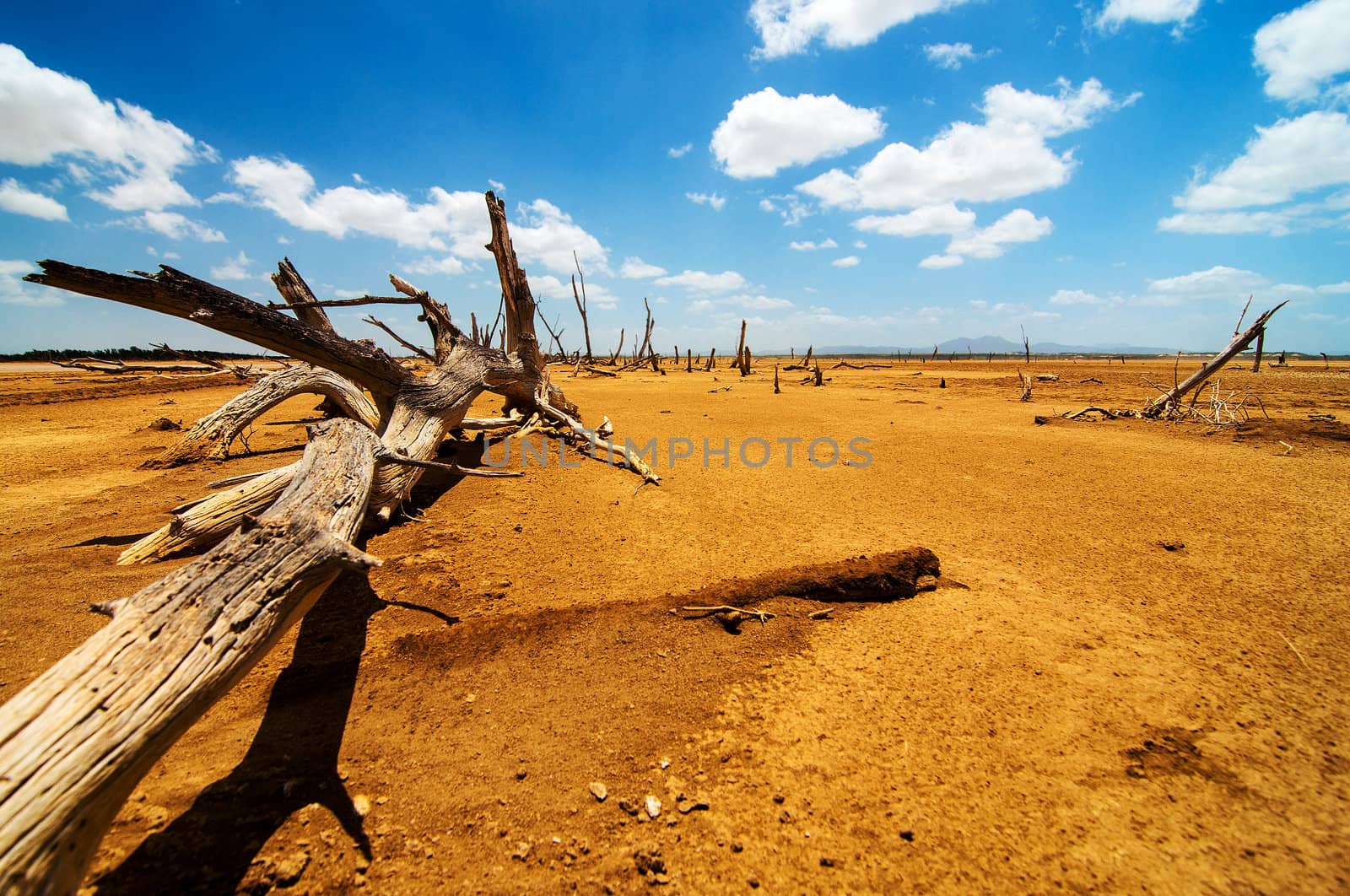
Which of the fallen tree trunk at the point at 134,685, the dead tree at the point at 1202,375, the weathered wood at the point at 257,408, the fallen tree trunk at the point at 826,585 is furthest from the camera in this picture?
the dead tree at the point at 1202,375

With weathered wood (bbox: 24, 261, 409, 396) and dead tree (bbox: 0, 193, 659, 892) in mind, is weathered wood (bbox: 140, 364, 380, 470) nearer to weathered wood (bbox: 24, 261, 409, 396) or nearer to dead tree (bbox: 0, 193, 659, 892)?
weathered wood (bbox: 24, 261, 409, 396)

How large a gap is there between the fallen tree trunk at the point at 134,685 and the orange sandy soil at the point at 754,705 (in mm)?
418

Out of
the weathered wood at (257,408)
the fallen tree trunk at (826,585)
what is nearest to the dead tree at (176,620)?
the weathered wood at (257,408)

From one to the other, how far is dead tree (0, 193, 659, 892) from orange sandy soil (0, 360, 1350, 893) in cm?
41

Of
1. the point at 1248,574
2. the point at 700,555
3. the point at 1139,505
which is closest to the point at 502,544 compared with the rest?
the point at 700,555

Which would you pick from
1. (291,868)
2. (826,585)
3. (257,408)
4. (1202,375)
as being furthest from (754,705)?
(1202,375)

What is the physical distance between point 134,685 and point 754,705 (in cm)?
202

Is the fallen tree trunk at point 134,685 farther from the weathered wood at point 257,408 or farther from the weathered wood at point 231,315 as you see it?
the weathered wood at point 257,408

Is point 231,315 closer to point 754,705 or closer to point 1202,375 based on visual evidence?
point 754,705

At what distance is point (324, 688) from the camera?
2.16 metres

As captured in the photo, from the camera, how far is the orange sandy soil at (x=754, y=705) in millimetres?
1501

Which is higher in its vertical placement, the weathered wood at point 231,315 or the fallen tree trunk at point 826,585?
the weathered wood at point 231,315

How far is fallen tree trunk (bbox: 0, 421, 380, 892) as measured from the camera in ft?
3.41

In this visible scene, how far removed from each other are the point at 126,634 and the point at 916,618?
324 cm
